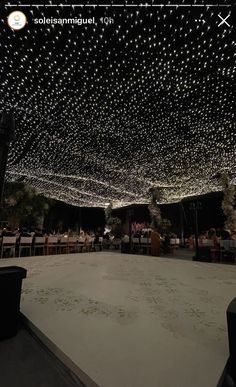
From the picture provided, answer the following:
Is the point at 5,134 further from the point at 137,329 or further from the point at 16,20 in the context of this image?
the point at 137,329

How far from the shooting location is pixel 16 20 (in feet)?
9.97

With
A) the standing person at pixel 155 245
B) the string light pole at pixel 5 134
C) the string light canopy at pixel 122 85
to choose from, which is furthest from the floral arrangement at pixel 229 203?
the string light pole at pixel 5 134

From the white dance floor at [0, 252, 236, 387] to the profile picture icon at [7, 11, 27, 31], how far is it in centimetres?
380

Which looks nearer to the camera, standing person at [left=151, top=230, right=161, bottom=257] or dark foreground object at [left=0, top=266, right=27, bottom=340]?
dark foreground object at [left=0, top=266, right=27, bottom=340]

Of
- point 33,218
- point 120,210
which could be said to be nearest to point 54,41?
point 33,218

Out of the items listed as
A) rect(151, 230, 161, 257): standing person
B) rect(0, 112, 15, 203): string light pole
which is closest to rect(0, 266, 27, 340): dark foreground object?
rect(0, 112, 15, 203): string light pole

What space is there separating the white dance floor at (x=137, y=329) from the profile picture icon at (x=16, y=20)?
380 cm

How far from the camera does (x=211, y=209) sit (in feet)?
56.3

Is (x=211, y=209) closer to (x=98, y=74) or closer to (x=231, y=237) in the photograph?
(x=231, y=237)

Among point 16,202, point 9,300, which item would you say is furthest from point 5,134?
point 16,202

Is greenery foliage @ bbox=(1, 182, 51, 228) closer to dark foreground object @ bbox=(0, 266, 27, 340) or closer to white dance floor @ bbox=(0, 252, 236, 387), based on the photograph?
white dance floor @ bbox=(0, 252, 236, 387)

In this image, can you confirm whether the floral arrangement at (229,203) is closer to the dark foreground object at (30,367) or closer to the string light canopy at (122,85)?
the string light canopy at (122,85)

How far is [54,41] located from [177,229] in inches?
651

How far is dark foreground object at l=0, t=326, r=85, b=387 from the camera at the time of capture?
50.6 inches
